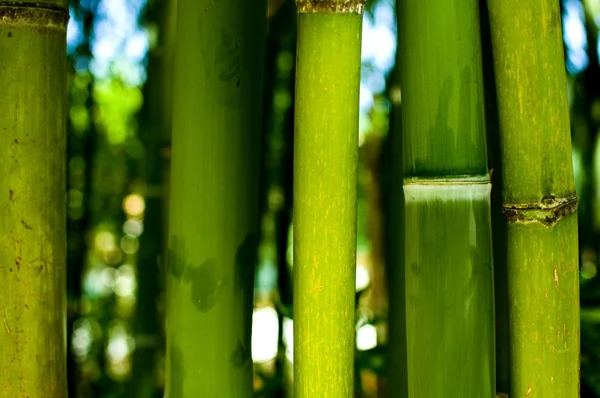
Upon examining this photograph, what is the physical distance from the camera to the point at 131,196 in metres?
0.94

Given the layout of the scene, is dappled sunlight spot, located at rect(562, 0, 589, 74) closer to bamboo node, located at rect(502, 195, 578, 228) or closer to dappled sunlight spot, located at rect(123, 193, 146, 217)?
bamboo node, located at rect(502, 195, 578, 228)

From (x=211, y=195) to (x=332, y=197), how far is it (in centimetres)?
12

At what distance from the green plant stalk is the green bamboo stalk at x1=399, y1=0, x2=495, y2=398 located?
0.46 ft

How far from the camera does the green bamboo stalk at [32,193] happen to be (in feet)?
1.88

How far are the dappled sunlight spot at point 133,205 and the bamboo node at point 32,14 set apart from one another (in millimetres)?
369

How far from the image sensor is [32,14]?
0.57 m

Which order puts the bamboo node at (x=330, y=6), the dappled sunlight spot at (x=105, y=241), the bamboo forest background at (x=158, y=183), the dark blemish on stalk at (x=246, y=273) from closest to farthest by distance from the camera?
the bamboo node at (x=330, y=6), the dark blemish on stalk at (x=246, y=273), the bamboo forest background at (x=158, y=183), the dappled sunlight spot at (x=105, y=241)

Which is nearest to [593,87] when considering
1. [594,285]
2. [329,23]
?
[594,285]

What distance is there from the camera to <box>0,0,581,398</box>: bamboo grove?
1.66 ft

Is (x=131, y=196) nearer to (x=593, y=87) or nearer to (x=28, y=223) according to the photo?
(x=28, y=223)

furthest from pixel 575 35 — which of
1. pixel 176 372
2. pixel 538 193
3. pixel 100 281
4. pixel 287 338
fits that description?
pixel 100 281

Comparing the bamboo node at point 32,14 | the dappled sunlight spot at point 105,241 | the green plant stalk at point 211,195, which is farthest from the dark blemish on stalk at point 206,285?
the dappled sunlight spot at point 105,241

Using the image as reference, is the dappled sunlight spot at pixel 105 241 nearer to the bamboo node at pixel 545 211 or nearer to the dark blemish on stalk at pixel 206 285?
the dark blemish on stalk at pixel 206 285

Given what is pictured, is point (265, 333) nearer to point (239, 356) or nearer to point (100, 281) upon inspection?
point (100, 281)
